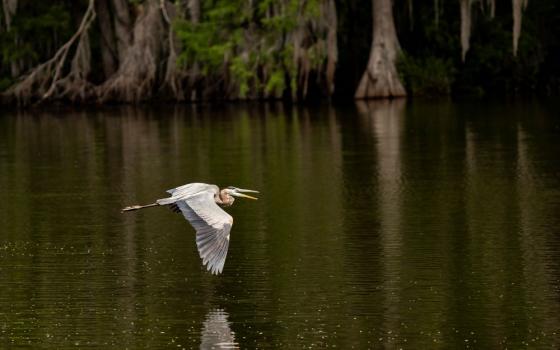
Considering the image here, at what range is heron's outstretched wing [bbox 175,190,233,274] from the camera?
11211 mm

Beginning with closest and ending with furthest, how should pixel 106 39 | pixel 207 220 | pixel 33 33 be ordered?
pixel 207 220
pixel 33 33
pixel 106 39

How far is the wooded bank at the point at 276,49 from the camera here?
4266cm

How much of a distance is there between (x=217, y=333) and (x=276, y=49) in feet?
105

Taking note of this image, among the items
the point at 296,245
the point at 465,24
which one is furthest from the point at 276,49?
the point at 296,245

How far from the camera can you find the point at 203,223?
38.8 ft

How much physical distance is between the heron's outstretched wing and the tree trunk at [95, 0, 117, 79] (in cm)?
3528

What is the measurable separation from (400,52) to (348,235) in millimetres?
27820

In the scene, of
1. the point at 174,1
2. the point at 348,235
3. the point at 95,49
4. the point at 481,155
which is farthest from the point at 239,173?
the point at 95,49

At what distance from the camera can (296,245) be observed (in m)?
15.1

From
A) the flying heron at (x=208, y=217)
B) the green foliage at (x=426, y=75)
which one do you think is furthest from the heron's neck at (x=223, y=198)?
the green foliage at (x=426, y=75)

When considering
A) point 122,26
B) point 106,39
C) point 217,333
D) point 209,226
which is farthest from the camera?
point 106,39

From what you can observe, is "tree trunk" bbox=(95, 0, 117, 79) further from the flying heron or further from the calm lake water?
the flying heron

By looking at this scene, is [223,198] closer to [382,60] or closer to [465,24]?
[382,60]

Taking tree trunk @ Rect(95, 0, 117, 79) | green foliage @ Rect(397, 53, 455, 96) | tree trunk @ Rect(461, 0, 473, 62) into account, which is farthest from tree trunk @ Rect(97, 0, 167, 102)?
tree trunk @ Rect(461, 0, 473, 62)
